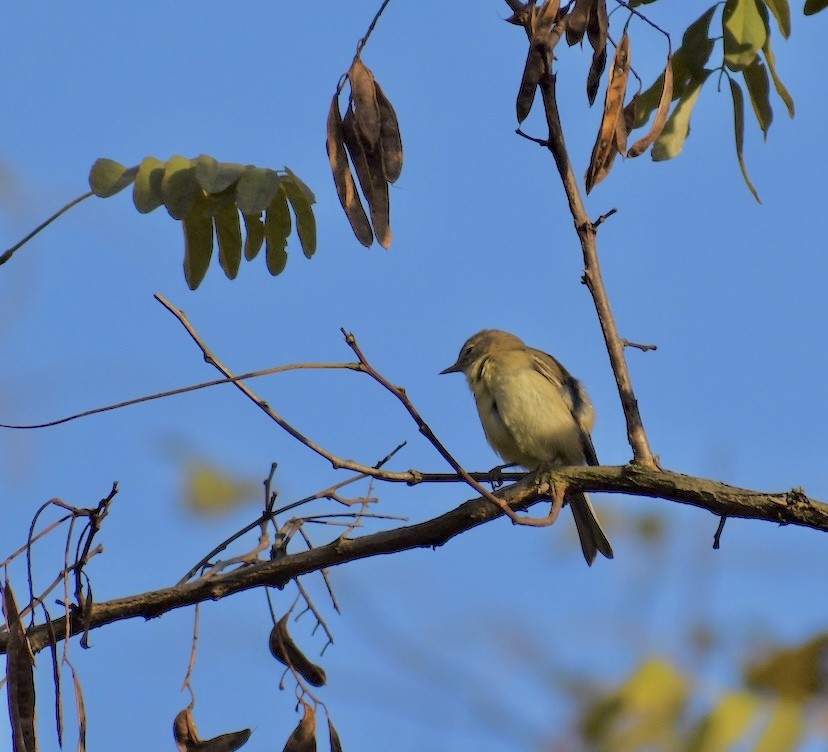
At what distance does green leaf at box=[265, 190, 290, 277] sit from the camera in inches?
135

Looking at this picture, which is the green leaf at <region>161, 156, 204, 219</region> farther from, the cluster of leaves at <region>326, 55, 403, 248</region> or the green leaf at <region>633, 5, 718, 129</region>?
the green leaf at <region>633, 5, 718, 129</region>

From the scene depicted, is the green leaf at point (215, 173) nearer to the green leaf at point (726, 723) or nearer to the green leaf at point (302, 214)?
the green leaf at point (302, 214)

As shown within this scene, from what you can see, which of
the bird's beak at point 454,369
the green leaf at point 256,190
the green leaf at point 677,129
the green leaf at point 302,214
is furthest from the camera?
the bird's beak at point 454,369

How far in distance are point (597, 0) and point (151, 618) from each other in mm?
2386

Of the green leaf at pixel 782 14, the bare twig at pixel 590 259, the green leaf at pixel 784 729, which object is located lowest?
the green leaf at pixel 784 729

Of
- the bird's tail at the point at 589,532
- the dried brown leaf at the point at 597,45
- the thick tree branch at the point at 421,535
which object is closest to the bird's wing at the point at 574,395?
the bird's tail at the point at 589,532

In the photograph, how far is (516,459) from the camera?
20.0 ft

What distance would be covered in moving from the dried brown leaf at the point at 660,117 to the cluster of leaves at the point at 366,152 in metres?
0.73

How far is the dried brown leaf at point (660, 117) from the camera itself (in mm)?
3430

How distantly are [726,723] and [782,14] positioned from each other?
205 cm

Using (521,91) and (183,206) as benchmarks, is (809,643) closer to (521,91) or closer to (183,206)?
(521,91)

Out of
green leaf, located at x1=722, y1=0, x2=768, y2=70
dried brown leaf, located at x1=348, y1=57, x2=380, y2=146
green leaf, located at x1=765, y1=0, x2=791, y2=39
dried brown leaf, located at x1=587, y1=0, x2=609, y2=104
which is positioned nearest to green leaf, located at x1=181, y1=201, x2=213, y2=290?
dried brown leaf, located at x1=348, y1=57, x2=380, y2=146

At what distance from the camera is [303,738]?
327 cm

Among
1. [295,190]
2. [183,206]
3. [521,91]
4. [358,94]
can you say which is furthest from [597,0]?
[183,206]
